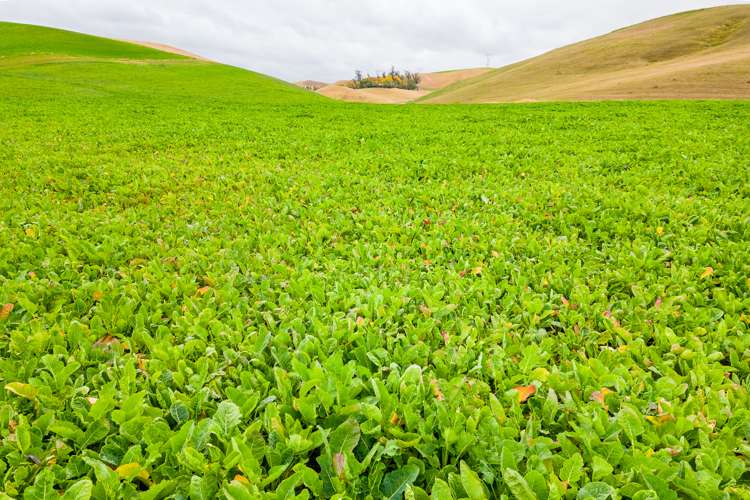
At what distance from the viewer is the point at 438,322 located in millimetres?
3359

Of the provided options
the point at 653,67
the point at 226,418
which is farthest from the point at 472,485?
the point at 653,67

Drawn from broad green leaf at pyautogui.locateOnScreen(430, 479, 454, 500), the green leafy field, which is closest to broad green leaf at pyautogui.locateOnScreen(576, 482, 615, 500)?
the green leafy field

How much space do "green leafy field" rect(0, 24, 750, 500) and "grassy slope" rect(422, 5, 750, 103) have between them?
32.7 meters

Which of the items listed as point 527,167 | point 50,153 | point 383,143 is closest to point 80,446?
point 527,167

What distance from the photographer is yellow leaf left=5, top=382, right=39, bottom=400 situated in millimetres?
2379

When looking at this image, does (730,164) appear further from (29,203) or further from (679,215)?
(29,203)

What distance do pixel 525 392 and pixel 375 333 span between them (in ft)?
3.60

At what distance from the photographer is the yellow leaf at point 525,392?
251cm

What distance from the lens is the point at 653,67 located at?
4797cm

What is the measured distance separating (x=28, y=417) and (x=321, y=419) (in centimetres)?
161

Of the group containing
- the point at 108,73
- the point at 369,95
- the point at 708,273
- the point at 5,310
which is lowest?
the point at 5,310

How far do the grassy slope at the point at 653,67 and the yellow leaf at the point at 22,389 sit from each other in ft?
125

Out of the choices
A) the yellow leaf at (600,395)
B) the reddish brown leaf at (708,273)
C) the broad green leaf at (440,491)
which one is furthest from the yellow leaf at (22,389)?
the reddish brown leaf at (708,273)

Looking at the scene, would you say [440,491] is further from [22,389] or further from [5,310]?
[5,310]
